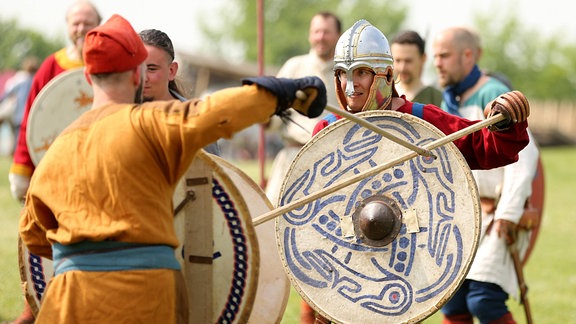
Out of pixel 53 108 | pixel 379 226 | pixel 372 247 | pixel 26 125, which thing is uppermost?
pixel 53 108

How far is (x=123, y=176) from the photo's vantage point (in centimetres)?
393

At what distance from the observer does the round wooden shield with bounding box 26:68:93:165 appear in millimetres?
6941

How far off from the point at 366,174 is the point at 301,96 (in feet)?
2.66

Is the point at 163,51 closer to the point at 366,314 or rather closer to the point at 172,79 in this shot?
the point at 172,79

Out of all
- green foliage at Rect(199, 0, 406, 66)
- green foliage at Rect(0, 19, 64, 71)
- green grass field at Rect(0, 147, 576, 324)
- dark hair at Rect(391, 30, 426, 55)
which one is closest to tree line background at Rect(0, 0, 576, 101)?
green foliage at Rect(199, 0, 406, 66)

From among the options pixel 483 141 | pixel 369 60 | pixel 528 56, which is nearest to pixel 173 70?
pixel 369 60

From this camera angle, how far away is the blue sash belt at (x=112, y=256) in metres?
4.01

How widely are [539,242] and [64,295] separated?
11.2 metres

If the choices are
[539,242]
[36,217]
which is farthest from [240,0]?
[36,217]

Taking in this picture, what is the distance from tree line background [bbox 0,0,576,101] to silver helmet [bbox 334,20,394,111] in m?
54.5

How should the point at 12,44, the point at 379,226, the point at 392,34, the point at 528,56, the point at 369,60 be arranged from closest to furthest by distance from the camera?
the point at 379,226 < the point at 369,60 < the point at 12,44 < the point at 392,34 < the point at 528,56

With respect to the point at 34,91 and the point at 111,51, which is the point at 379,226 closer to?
the point at 111,51

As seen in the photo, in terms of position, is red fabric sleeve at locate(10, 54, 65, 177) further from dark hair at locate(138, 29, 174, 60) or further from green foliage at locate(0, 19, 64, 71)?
green foliage at locate(0, 19, 64, 71)

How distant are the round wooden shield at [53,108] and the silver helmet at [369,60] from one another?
238 cm
